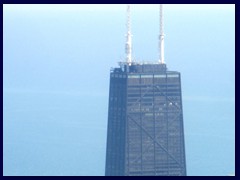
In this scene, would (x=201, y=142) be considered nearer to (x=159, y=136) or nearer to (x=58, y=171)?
(x=159, y=136)

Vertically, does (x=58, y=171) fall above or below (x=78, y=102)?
below
